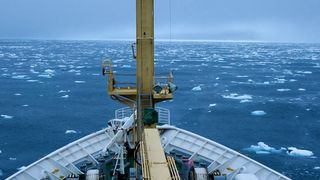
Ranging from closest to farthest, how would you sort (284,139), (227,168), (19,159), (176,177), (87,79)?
(176,177), (227,168), (19,159), (284,139), (87,79)

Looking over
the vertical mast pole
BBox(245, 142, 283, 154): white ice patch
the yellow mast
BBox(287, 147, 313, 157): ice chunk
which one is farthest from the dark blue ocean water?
the vertical mast pole

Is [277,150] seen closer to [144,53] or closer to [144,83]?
[144,83]

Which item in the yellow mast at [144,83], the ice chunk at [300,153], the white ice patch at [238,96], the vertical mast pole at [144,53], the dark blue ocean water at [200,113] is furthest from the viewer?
the white ice patch at [238,96]

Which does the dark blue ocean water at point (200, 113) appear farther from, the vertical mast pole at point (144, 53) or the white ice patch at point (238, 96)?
the vertical mast pole at point (144, 53)

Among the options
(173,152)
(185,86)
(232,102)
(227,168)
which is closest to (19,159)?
(173,152)

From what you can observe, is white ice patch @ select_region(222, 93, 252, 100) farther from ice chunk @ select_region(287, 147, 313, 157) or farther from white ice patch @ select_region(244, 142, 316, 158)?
ice chunk @ select_region(287, 147, 313, 157)

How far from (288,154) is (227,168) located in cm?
809

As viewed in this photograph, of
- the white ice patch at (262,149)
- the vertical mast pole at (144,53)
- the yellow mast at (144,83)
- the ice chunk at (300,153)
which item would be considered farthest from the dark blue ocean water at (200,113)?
the vertical mast pole at (144,53)

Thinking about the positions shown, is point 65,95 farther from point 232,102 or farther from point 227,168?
point 227,168

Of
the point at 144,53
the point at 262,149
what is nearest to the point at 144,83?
the point at 144,53

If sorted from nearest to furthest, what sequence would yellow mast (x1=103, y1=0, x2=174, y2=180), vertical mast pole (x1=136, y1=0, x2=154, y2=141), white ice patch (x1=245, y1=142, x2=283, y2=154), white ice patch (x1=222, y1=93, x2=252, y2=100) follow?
yellow mast (x1=103, y1=0, x2=174, y2=180)
vertical mast pole (x1=136, y1=0, x2=154, y2=141)
white ice patch (x1=245, y1=142, x2=283, y2=154)
white ice patch (x1=222, y1=93, x2=252, y2=100)

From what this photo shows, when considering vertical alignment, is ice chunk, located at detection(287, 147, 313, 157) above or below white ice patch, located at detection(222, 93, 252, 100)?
below

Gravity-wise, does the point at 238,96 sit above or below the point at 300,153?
above

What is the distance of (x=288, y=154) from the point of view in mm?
16328
